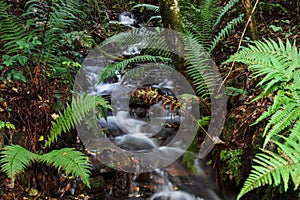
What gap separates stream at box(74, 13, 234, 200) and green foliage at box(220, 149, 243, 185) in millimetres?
265

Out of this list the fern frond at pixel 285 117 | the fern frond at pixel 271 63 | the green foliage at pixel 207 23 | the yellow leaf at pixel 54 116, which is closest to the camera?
the fern frond at pixel 285 117

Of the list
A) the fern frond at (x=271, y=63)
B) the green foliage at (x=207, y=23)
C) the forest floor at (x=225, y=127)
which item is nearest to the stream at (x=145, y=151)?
the forest floor at (x=225, y=127)

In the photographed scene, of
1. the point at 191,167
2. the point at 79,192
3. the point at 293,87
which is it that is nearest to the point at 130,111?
the point at 191,167

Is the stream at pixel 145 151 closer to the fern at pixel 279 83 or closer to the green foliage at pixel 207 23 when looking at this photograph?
the green foliage at pixel 207 23

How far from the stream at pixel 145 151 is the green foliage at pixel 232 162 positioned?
0.27 meters

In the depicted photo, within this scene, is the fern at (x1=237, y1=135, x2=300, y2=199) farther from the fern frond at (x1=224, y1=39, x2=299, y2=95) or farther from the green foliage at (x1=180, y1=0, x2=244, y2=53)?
the green foliage at (x1=180, y1=0, x2=244, y2=53)

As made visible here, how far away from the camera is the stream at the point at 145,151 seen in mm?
2864

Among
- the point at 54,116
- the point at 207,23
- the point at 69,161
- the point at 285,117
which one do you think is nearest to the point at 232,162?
the point at 285,117

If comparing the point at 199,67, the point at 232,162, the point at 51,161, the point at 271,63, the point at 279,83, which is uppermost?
the point at 199,67

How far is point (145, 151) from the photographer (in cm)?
338

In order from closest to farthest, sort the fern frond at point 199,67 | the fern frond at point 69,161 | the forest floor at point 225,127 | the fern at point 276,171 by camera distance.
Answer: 1. the fern at point 276,171
2. the fern frond at point 69,161
3. the forest floor at point 225,127
4. the fern frond at point 199,67

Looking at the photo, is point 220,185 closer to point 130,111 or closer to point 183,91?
point 183,91

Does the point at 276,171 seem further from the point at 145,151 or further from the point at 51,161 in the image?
the point at 145,151

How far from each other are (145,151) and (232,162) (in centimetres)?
116
